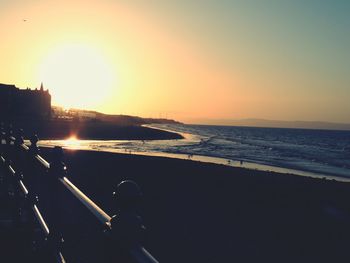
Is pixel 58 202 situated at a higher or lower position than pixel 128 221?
lower

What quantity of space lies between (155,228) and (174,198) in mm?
4545

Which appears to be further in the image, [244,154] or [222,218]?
[244,154]

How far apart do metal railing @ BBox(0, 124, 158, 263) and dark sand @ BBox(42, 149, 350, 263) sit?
4.73 feet

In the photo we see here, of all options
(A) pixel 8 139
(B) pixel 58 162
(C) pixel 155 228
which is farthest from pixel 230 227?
(B) pixel 58 162

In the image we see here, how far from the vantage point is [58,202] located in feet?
9.87

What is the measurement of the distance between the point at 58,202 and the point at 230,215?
11720mm

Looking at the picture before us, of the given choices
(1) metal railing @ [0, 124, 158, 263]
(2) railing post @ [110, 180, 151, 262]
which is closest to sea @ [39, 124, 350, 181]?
(1) metal railing @ [0, 124, 158, 263]

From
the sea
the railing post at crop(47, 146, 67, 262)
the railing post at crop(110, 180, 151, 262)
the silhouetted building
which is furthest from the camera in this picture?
the silhouetted building

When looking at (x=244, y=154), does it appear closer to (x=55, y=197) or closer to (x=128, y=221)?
(x=55, y=197)

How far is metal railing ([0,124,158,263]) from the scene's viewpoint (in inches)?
54.8

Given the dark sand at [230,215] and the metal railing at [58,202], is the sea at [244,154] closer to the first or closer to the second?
the dark sand at [230,215]

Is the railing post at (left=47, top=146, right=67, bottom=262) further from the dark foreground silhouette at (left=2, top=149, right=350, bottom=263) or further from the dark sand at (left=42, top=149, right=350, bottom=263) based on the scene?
the dark sand at (left=42, top=149, right=350, bottom=263)

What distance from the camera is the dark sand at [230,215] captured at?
10.4 metres

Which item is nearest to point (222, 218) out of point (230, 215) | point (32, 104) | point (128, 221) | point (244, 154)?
point (230, 215)
